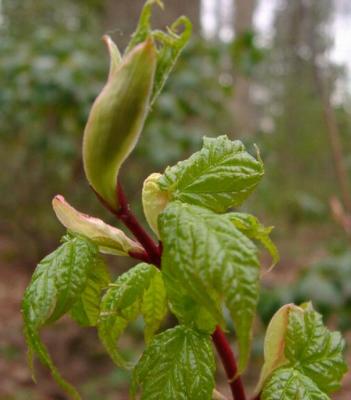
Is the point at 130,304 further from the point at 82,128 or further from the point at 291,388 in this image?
the point at 82,128

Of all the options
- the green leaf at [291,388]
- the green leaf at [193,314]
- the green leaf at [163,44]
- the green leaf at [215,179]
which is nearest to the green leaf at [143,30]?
the green leaf at [163,44]

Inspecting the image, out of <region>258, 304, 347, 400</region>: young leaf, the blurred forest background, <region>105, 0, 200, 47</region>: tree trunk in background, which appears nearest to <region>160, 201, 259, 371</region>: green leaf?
<region>258, 304, 347, 400</region>: young leaf

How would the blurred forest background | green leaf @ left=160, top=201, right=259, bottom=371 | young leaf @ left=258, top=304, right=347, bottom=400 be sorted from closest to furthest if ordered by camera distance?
green leaf @ left=160, top=201, right=259, bottom=371
young leaf @ left=258, top=304, right=347, bottom=400
the blurred forest background

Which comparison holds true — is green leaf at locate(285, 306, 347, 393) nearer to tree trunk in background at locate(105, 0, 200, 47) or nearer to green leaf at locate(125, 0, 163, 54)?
green leaf at locate(125, 0, 163, 54)

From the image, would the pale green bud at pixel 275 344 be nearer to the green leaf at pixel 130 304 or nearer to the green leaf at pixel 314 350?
the green leaf at pixel 314 350

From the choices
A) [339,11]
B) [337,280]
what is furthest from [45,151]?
[339,11]

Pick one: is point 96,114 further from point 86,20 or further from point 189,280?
point 86,20
